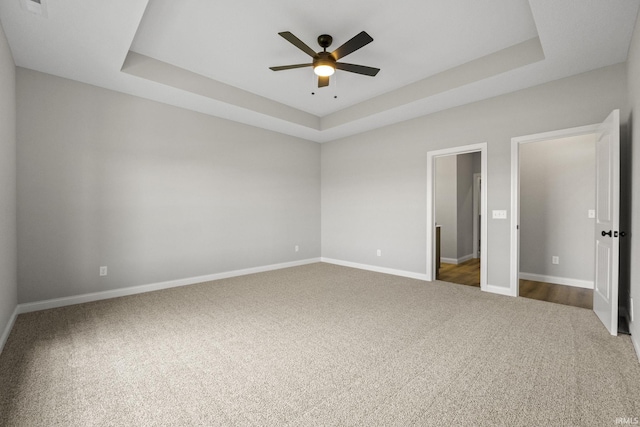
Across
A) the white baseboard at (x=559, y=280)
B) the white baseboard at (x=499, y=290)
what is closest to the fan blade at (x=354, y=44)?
the white baseboard at (x=499, y=290)

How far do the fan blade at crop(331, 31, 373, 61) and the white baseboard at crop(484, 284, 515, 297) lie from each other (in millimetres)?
3562

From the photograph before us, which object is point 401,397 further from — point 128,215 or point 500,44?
point 128,215

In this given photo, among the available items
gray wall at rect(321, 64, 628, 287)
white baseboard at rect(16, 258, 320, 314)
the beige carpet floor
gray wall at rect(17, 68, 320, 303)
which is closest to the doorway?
the beige carpet floor

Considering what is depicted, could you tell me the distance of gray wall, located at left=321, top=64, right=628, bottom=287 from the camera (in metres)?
3.37

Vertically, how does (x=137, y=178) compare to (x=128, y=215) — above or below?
above

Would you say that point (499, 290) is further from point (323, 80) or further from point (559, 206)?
point (323, 80)

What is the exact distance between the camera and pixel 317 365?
2.08 meters

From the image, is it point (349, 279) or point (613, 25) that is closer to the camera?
point (613, 25)

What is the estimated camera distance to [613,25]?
2.47 meters

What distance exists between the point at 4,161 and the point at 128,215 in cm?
144

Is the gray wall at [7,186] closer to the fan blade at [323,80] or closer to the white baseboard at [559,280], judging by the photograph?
the fan blade at [323,80]

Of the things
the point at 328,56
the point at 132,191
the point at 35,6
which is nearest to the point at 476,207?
the point at 328,56

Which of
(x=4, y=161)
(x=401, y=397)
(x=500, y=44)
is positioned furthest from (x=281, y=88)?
(x=401, y=397)

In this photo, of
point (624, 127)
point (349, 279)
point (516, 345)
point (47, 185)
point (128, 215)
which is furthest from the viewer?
point (349, 279)
